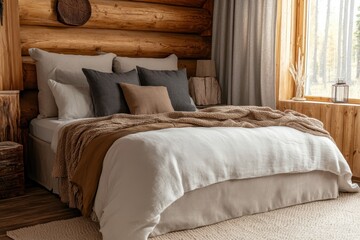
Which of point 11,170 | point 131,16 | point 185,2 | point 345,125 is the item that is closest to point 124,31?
point 131,16

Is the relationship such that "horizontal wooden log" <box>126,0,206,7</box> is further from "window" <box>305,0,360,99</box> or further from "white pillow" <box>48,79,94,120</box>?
"white pillow" <box>48,79,94,120</box>

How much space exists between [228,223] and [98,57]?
2.12 m

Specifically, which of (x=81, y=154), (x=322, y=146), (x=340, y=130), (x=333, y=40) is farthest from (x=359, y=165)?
(x=81, y=154)

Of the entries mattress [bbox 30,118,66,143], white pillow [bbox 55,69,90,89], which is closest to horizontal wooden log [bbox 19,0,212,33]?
white pillow [bbox 55,69,90,89]

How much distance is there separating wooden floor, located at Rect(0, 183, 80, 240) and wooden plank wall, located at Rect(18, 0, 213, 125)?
883 millimetres

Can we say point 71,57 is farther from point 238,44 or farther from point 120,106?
point 238,44

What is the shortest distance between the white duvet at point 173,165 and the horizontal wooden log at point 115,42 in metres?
1.97

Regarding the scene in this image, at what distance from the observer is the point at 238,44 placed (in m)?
4.82

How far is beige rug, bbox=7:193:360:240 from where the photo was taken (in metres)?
2.50

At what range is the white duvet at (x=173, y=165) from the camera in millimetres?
2262

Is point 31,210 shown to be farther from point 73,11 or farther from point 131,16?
point 131,16

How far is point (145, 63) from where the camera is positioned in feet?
14.1

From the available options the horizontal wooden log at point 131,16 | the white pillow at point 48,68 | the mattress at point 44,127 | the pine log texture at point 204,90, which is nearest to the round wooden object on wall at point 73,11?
the horizontal wooden log at point 131,16

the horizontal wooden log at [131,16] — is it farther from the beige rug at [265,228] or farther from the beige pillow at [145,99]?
the beige rug at [265,228]
